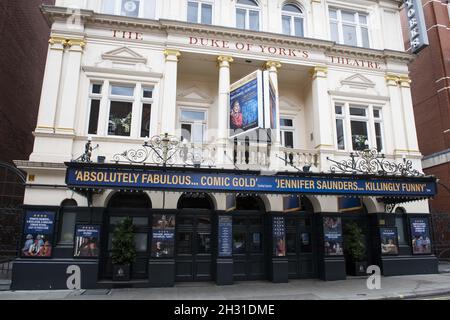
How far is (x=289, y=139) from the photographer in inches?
649

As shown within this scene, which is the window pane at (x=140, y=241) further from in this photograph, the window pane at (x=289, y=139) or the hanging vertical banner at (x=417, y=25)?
the hanging vertical banner at (x=417, y=25)

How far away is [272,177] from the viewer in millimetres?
10984

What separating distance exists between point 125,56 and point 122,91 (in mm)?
1402

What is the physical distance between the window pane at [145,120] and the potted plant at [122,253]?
3.86 metres

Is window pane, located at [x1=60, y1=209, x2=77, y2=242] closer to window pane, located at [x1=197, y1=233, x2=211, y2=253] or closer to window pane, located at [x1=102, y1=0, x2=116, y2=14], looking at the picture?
window pane, located at [x1=197, y1=233, x2=211, y2=253]

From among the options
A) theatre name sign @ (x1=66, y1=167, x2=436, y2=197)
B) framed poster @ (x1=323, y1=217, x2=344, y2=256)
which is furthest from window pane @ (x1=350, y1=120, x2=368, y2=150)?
theatre name sign @ (x1=66, y1=167, x2=436, y2=197)

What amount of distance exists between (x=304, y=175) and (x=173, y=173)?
4.18 m

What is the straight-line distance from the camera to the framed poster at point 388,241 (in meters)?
14.4

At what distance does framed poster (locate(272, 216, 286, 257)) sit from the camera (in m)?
13.4

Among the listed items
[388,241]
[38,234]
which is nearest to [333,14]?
[388,241]

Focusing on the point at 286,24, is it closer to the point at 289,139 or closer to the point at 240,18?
the point at 240,18

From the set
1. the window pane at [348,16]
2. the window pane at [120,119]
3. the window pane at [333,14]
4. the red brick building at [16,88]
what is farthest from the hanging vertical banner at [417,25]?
the red brick building at [16,88]
